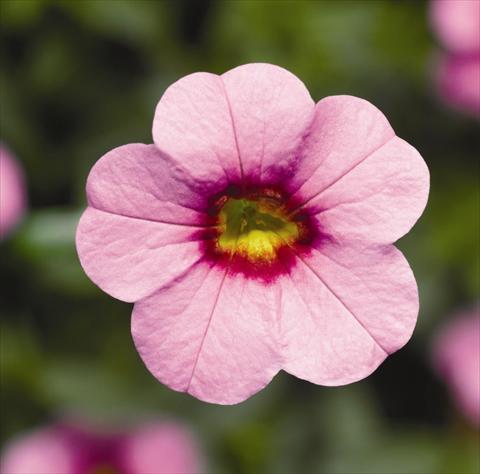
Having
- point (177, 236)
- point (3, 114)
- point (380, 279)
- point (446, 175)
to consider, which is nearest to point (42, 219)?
point (3, 114)

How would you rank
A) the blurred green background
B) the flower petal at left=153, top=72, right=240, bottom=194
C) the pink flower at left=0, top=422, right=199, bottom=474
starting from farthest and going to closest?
the blurred green background, the pink flower at left=0, top=422, right=199, bottom=474, the flower petal at left=153, top=72, right=240, bottom=194

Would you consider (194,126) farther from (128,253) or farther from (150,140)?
(150,140)

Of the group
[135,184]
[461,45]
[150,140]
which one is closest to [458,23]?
[461,45]

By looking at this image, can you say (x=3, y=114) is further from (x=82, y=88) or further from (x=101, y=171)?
(x=101, y=171)

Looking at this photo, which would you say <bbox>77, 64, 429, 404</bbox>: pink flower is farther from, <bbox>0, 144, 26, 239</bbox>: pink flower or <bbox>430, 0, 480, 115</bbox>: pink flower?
<bbox>430, 0, 480, 115</bbox>: pink flower

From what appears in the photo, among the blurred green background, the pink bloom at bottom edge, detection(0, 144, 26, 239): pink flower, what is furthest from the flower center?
the pink bloom at bottom edge

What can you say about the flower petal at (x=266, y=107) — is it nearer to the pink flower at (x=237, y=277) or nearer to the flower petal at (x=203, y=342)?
the pink flower at (x=237, y=277)
